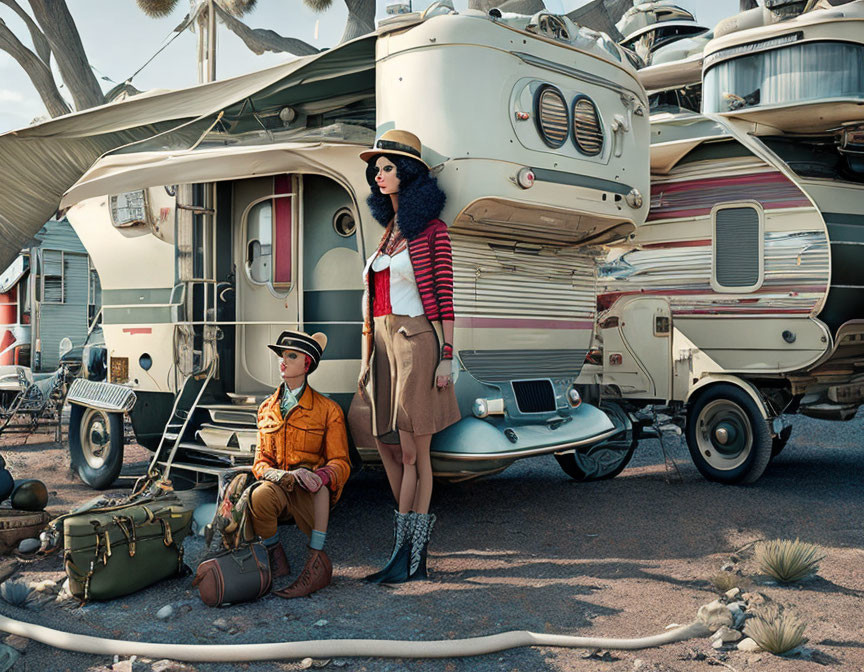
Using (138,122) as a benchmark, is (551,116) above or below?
below

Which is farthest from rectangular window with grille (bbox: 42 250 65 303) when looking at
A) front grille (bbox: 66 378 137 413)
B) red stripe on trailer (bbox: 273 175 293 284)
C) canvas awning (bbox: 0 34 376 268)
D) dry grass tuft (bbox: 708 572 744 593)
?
dry grass tuft (bbox: 708 572 744 593)

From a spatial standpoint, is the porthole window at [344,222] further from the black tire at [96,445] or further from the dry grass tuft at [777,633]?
the dry grass tuft at [777,633]

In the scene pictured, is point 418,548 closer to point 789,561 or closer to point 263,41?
point 789,561

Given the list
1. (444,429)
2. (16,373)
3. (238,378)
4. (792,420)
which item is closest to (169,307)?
(238,378)

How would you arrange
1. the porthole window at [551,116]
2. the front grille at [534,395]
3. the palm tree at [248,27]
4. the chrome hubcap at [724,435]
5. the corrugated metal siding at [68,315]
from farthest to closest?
the palm tree at [248,27], the corrugated metal siding at [68,315], the chrome hubcap at [724,435], the front grille at [534,395], the porthole window at [551,116]

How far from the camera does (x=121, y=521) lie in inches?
171

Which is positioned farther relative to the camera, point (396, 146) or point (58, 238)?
point (58, 238)

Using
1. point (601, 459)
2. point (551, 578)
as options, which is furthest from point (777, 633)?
point (601, 459)

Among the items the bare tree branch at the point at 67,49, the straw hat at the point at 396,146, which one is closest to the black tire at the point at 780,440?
the straw hat at the point at 396,146

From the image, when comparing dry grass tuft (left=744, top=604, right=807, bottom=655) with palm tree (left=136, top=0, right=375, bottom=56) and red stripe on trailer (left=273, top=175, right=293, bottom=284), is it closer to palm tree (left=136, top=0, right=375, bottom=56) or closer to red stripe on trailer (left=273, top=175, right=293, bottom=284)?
red stripe on trailer (left=273, top=175, right=293, bottom=284)

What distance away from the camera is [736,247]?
7121mm

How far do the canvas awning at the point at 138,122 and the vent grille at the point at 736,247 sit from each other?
3.36 metres

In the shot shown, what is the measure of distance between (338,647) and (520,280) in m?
3.03

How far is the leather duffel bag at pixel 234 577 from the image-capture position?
4.15 meters
